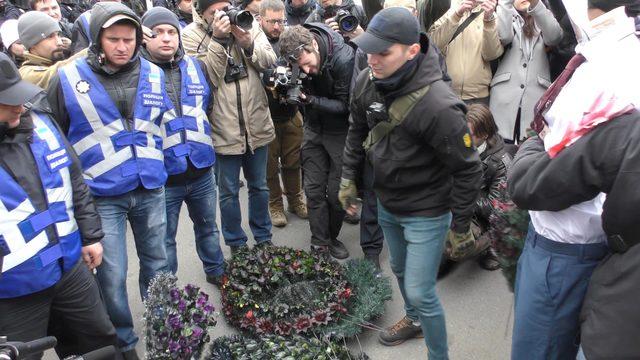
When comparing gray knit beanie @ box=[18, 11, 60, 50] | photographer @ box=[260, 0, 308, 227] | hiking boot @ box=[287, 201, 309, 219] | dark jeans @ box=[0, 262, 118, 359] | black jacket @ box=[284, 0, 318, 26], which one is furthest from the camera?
black jacket @ box=[284, 0, 318, 26]

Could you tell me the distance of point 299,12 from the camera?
18.8ft

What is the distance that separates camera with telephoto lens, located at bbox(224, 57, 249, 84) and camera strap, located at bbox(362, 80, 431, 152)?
4.73ft

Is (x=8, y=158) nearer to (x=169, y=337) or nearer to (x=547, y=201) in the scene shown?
(x=169, y=337)

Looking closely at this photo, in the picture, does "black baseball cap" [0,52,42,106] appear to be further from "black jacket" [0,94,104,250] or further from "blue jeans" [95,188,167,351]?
"blue jeans" [95,188,167,351]

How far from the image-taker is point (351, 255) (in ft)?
14.6

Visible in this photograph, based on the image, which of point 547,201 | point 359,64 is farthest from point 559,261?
point 359,64

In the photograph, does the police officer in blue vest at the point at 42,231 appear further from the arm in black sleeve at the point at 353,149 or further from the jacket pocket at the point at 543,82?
the jacket pocket at the point at 543,82

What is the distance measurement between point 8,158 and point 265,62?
2017 millimetres

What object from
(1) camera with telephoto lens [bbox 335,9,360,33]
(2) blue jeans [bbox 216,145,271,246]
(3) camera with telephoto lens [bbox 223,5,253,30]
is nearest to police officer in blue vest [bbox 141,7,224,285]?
(2) blue jeans [bbox 216,145,271,246]

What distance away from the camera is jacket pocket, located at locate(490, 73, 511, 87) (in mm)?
4324

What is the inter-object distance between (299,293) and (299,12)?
11.0ft

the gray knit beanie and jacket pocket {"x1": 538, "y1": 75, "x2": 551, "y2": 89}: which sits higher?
the gray knit beanie

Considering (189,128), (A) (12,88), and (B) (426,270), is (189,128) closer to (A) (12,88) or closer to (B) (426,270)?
(A) (12,88)

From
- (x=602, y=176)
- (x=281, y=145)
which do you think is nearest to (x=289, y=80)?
(x=281, y=145)
